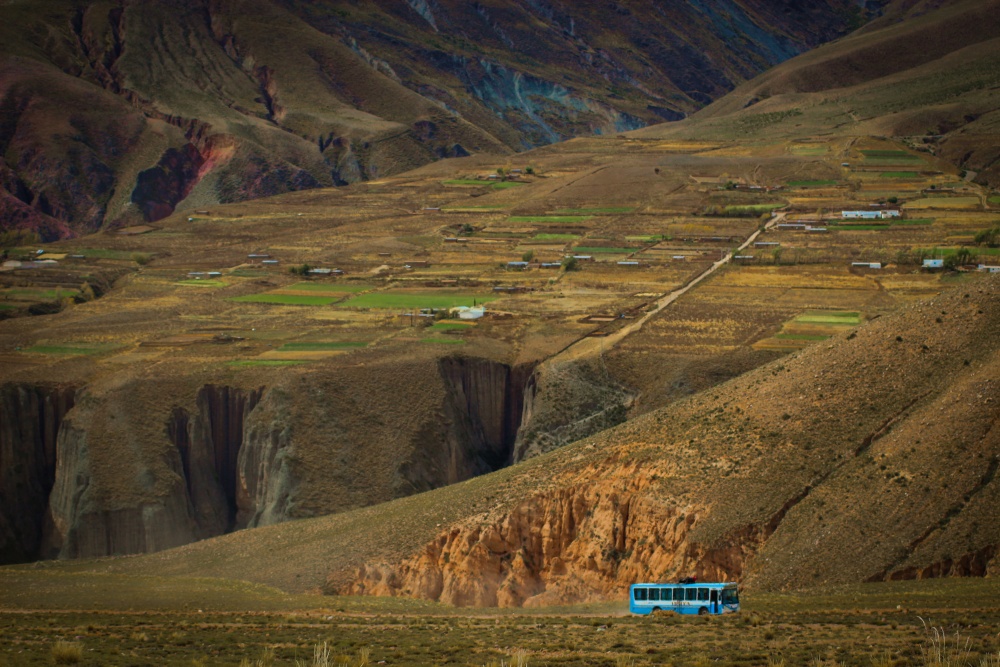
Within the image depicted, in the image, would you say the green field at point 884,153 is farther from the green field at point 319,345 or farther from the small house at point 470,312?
the green field at point 319,345

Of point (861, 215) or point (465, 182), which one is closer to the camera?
point (861, 215)

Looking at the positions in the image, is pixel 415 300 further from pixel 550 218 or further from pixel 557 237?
pixel 550 218

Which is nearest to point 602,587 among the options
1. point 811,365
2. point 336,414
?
point 811,365

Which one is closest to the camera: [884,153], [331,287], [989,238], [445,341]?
[445,341]

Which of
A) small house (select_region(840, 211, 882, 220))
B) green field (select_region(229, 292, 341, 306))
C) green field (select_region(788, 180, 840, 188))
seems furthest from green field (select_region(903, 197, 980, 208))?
green field (select_region(229, 292, 341, 306))

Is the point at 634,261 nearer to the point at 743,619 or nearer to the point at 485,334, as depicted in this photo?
the point at 485,334

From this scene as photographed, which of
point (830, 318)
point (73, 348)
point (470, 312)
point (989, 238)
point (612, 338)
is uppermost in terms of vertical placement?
point (989, 238)

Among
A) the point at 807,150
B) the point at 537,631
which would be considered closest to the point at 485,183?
the point at 807,150
